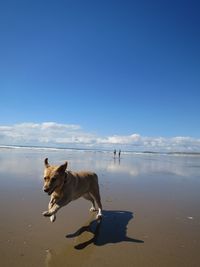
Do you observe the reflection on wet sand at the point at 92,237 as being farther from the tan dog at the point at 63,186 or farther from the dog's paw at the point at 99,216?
the tan dog at the point at 63,186

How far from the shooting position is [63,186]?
5953mm

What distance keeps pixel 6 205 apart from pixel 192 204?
19.0 feet

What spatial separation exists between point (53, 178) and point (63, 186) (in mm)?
525

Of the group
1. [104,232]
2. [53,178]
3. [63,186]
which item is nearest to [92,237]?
[104,232]

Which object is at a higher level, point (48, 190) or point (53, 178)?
point (53, 178)

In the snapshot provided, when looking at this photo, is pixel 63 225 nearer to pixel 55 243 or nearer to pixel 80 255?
pixel 55 243

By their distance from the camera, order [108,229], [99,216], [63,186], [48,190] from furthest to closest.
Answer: [99,216]
[108,229]
[63,186]
[48,190]

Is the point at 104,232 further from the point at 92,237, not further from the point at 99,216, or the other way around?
the point at 99,216

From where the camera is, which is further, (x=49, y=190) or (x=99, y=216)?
(x=99, y=216)

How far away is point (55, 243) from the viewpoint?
4934 millimetres

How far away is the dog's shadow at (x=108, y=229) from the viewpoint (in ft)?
17.2

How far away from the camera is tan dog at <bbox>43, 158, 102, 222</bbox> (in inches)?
217

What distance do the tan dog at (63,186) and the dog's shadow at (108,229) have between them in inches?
15.4

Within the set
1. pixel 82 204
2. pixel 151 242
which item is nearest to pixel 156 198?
pixel 82 204
